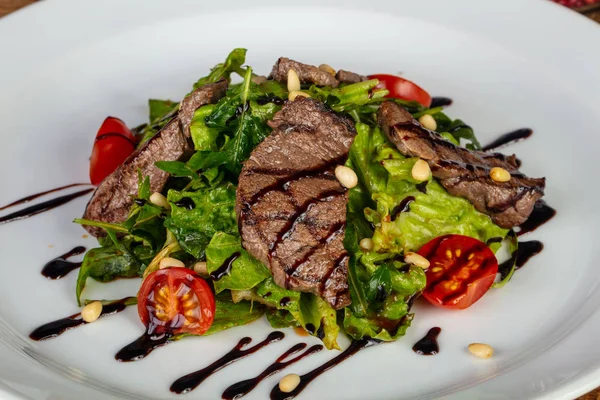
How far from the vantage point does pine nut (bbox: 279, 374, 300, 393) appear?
12.9 feet

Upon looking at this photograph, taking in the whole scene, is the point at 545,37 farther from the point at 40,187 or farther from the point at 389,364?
the point at 40,187

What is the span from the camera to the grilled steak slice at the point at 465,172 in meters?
4.76

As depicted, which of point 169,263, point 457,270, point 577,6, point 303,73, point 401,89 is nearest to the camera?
point 169,263

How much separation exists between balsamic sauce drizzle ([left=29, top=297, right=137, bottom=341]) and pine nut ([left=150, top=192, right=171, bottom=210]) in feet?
2.11

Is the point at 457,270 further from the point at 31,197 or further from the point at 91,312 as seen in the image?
the point at 31,197

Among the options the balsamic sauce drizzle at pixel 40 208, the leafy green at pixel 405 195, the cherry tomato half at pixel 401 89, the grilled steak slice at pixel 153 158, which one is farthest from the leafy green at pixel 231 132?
the cherry tomato half at pixel 401 89

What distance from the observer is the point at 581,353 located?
151 inches

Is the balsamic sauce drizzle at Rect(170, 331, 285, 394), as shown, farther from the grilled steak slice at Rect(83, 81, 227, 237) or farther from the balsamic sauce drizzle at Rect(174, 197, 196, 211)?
the grilled steak slice at Rect(83, 81, 227, 237)

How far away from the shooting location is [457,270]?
4.61 metres

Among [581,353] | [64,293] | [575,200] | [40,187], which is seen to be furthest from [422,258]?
Answer: [40,187]

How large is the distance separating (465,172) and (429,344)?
1240 millimetres

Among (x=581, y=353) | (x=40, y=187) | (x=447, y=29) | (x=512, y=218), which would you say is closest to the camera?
(x=581, y=353)

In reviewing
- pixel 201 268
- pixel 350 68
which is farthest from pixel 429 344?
pixel 350 68

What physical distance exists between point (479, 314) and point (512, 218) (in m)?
0.88
